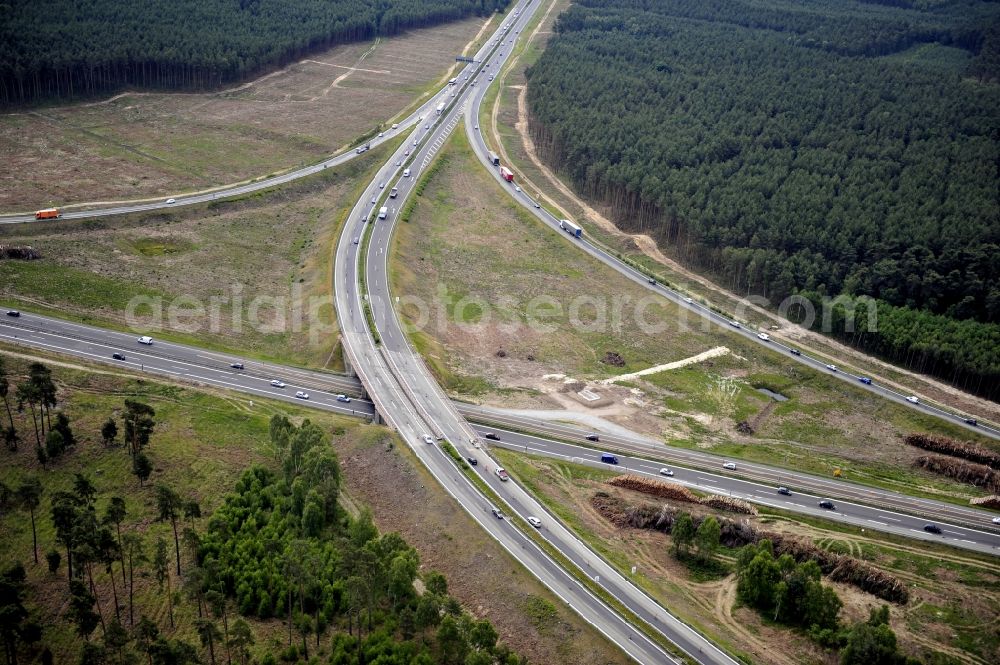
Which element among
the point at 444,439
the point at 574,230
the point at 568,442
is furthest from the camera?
the point at 574,230

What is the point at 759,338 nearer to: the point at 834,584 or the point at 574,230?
the point at 574,230

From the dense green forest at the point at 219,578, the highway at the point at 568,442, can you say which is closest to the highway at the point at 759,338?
the highway at the point at 568,442

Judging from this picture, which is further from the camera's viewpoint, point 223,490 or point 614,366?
point 614,366

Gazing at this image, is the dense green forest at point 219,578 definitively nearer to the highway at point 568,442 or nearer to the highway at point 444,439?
the highway at point 444,439

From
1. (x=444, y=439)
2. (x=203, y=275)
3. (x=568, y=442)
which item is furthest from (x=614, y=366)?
(x=203, y=275)

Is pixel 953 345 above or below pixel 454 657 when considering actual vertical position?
above

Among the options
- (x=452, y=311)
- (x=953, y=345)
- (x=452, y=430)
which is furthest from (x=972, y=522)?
(x=452, y=311)

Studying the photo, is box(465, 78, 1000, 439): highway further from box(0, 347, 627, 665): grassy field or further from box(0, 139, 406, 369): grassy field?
box(0, 347, 627, 665): grassy field

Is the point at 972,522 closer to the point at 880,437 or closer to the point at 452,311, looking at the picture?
the point at 880,437
